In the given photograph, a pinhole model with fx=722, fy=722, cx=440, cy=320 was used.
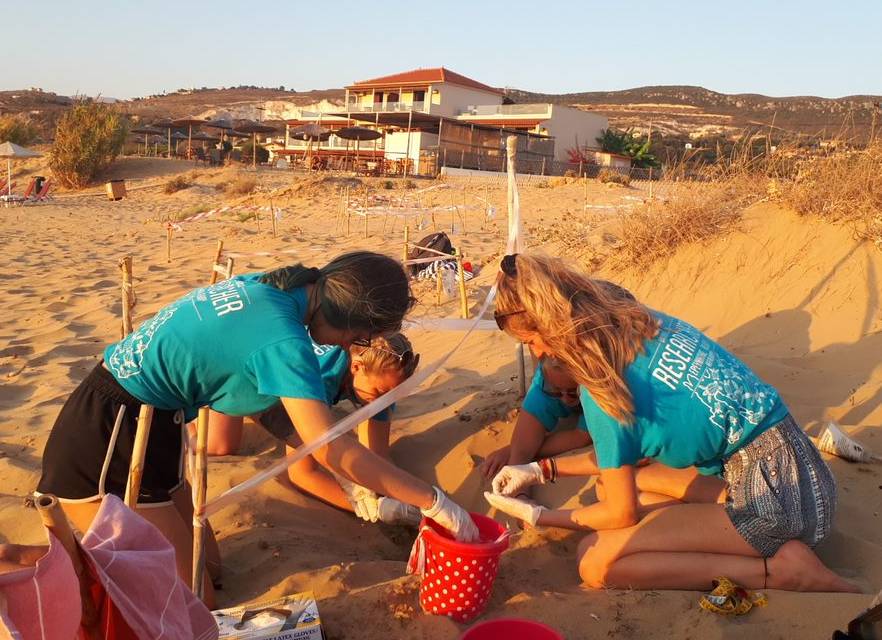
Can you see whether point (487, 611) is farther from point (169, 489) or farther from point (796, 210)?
point (796, 210)

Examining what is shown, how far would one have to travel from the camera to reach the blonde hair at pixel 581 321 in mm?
2146

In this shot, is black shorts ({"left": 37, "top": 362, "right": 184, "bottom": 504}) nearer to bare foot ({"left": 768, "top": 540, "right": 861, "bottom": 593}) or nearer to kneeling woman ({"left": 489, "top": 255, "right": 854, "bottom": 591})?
kneeling woman ({"left": 489, "top": 255, "right": 854, "bottom": 591})

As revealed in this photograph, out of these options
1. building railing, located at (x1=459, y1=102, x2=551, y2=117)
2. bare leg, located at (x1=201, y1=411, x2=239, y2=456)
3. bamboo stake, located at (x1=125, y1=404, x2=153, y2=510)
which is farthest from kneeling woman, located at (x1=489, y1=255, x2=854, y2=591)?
building railing, located at (x1=459, y1=102, x2=551, y2=117)

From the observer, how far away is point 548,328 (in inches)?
86.6

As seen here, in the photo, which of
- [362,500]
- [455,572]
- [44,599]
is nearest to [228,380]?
[455,572]

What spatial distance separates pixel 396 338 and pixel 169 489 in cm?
114

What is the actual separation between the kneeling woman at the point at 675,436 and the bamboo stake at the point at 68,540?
140 centimetres

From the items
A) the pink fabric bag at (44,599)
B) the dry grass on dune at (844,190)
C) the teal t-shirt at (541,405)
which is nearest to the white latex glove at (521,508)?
the teal t-shirt at (541,405)

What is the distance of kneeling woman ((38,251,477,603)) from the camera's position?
78.8 inches

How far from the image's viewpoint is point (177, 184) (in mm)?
19203

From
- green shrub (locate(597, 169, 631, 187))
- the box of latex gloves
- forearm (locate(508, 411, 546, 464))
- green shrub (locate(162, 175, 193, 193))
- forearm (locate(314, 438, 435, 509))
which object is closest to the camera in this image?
the box of latex gloves

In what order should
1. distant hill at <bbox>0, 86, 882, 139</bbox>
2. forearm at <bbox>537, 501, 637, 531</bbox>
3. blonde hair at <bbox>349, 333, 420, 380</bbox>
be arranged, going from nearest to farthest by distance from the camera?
forearm at <bbox>537, 501, 637, 531</bbox>, blonde hair at <bbox>349, 333, 420, 380</bbox>, distant hill at <bbox>0, 86, 882, 139</bbox>

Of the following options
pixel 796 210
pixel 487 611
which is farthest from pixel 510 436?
pixel 796 210

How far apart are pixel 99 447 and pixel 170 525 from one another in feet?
1.11
